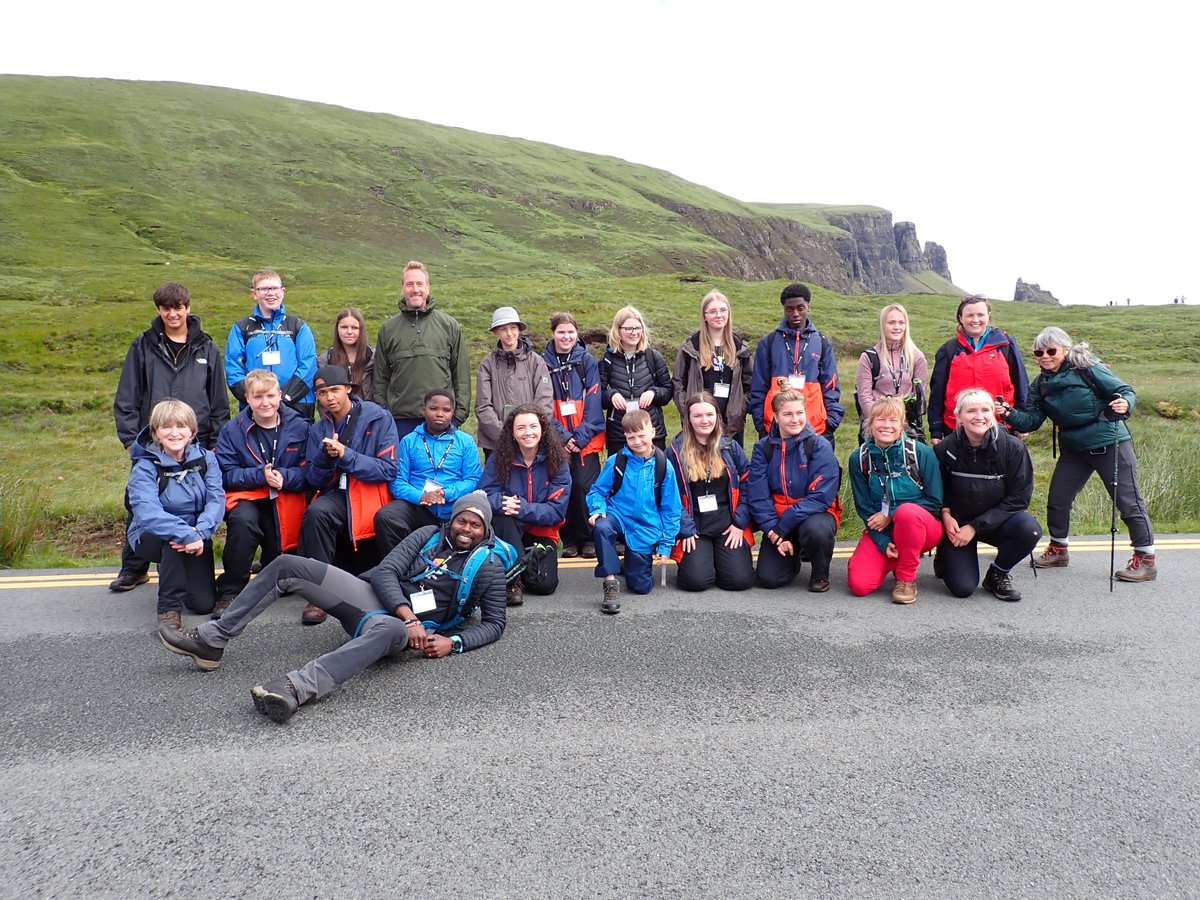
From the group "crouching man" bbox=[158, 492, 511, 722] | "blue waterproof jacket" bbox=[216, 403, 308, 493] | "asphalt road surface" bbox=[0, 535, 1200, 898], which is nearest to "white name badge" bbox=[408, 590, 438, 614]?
"crouching man" bbox=[158, 492, 511, 722]

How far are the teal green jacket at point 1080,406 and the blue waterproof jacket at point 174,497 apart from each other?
7.51 meters

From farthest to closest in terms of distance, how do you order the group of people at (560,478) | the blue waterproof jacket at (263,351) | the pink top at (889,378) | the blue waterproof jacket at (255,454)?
the pink top at (889,378) → the blue waterproof jacket at (263,351) → the blue waterproof jacket at (255,454) → the group of people at (560,478)

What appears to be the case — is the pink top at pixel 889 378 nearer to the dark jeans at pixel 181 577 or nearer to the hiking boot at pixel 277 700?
the hiking boot at pixel 277 700

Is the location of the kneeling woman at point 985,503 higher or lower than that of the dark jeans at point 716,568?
higher

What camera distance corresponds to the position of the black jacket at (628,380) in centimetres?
867

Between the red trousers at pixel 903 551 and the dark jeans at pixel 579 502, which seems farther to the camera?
the dark jeans at pixel 579 502

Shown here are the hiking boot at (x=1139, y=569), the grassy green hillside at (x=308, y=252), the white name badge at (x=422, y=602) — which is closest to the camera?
the white name badge at (x=422, y=602)

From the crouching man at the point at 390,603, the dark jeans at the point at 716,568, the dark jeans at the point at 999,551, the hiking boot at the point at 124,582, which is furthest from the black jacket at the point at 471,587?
the dark jeans at the point at 999,551

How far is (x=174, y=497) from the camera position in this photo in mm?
6270

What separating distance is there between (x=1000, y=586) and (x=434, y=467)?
5.10m

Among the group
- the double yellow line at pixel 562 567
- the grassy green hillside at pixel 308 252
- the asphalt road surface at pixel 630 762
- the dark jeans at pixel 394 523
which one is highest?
the grassy green hillside at pixel 308 252

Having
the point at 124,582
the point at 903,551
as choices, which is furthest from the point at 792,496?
the point at 124,582

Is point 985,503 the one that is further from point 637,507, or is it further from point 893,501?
point 637,507

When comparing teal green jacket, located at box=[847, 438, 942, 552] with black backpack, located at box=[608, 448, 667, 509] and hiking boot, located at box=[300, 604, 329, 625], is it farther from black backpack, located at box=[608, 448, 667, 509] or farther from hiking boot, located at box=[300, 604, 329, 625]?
hiking boot, located at box=[300, 604, 329, 625]
